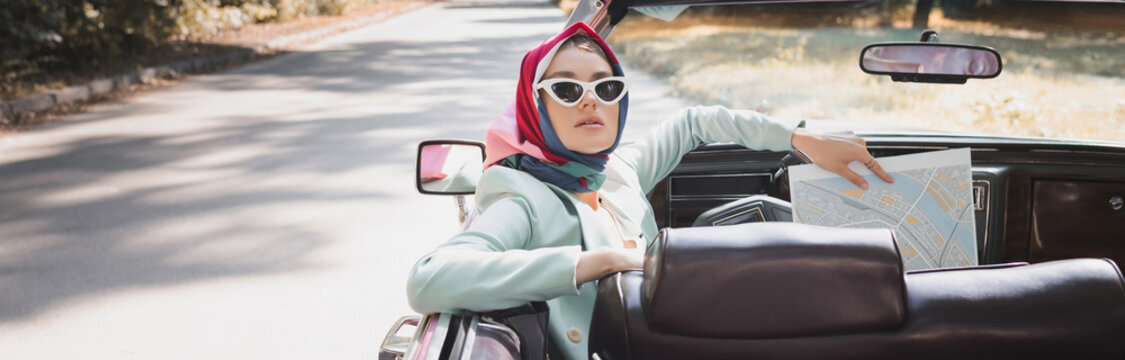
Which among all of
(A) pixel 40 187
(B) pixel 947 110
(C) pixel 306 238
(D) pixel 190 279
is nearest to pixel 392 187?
(C) pixel 306 238

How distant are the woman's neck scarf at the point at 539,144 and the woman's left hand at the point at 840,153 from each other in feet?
Result: 1.88

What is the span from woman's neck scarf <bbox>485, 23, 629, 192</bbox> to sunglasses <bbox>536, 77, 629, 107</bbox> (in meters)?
0.06

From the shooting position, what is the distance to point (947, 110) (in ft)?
27.4

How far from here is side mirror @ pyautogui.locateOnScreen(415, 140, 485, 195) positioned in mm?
2379

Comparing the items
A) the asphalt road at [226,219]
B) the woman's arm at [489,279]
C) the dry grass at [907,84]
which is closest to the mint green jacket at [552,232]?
the woman's arm at [489,279]

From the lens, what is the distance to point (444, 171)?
238 centimetres

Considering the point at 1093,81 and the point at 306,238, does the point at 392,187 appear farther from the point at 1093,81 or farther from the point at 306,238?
the point at 1093,81

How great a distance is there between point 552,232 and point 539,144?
0.23 metres

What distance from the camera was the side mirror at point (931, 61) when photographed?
256 cm

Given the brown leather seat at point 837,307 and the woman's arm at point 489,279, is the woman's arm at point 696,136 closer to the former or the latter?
the woman's arm at point 489,279

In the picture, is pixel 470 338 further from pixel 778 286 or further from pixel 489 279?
pixel 778 286

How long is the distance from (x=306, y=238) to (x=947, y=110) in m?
6.08

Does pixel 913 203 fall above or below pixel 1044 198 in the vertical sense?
above

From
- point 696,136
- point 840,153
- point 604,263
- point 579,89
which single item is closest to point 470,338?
point 604,263
